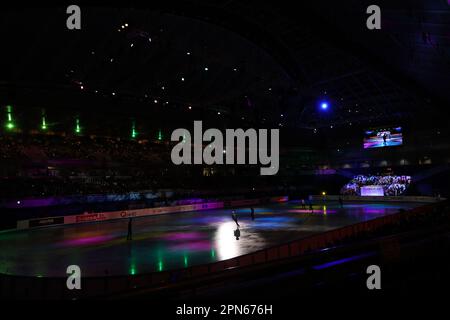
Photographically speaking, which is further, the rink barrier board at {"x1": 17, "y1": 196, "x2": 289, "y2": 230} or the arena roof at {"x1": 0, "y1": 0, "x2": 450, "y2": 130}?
the rink barrier board at {"x1": 17, "y1": 196, "x2": 289, "y2": 230}

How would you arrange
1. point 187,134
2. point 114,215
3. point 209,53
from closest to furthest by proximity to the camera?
1. point 209,53
2. point 114,215
3. point 187,134

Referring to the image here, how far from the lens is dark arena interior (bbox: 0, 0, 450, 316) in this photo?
3627 mm

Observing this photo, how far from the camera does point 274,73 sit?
3694 centimetres

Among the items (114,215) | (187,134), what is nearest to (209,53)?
(187,134)

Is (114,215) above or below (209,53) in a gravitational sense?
below

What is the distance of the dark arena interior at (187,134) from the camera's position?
143 inches

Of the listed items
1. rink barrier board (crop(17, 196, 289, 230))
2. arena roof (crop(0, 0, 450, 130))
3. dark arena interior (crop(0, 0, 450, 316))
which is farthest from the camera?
rink barrier board (crop(17, 196, 289, 230))

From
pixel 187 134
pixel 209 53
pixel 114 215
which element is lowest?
pixel 114 215

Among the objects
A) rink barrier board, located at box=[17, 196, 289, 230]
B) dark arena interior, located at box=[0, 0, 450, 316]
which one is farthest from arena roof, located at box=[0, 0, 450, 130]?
rink barrier board, located at box=[17, 196, 289, 230]

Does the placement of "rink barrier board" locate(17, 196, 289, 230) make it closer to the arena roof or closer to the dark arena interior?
the dark arena interior

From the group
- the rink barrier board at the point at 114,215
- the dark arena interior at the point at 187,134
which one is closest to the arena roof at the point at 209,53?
the dark arena interior at the point at 187,134

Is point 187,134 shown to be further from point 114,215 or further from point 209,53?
point 114,215

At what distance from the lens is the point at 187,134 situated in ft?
130
